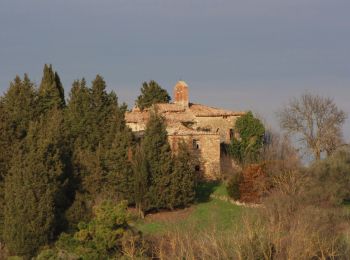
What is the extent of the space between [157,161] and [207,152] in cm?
613

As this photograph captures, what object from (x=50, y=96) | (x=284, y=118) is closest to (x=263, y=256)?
(x=50, y=96)

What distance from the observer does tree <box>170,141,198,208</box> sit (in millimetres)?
29641

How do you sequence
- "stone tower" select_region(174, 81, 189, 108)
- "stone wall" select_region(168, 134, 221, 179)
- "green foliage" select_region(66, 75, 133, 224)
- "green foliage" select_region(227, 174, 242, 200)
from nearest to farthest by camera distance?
"green foliage" select_region(66, 75, 133, 224)
"green foliage" select_region(227, 174, 242, 200)
"stone wall" select_region(168, 134, 221, 179)
"stone tower" select_region(174, 81, 189, 108)

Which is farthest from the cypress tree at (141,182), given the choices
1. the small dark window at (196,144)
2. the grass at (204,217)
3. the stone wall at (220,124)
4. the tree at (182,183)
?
the stone wall at (220,124)

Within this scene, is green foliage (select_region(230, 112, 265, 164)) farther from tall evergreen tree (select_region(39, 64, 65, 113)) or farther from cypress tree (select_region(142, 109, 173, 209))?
tall evergreen tree (select_region(39, 64, 65, 113))

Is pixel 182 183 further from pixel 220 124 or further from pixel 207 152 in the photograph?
pixel 220 124

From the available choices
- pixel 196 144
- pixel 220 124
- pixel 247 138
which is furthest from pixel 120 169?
pixel 220 124

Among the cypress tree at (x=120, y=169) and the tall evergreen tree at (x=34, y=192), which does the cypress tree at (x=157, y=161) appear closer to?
the cypress tree at (x=120, y=169)

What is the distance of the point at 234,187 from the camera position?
30.7 m

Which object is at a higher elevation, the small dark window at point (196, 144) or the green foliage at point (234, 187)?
the small dark window at point (196, 144)

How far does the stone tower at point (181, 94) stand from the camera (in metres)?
42.2

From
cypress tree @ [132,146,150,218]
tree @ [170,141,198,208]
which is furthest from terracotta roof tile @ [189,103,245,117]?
cypress tree @ [132,146,150,218]

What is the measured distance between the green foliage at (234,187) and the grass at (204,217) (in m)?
0.48

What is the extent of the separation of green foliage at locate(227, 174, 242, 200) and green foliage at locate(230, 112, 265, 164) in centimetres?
786
